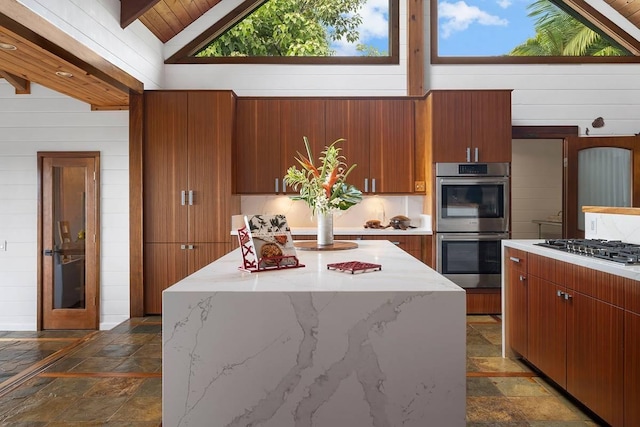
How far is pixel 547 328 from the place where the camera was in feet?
9.95

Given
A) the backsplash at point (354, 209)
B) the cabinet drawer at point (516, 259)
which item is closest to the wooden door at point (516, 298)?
the cabinet drawer at point (516, 259)

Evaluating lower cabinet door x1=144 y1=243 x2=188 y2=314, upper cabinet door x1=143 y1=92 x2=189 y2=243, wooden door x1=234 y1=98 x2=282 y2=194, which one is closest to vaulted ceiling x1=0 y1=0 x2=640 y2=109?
upper cabinet door x1=143 y1=92 x2=189 y2=243

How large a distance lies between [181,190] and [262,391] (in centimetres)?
356

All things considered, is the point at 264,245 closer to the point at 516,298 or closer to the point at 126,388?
the point at 126,388

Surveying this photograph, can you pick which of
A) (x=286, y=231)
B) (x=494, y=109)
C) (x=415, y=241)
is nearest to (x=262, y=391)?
(x=286, y=231)

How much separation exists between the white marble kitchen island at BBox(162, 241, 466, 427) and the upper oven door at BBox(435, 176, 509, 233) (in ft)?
10.9

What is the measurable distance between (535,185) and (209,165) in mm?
5427

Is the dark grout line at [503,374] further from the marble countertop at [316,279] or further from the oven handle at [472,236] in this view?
the oven handle at [472,236]

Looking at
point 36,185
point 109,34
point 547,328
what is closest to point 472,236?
point 547,328

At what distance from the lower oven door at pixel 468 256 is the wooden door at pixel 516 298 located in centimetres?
134

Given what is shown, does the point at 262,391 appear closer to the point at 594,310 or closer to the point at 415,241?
the point at 594,310

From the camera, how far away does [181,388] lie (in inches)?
72.4

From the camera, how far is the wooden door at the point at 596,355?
230cm

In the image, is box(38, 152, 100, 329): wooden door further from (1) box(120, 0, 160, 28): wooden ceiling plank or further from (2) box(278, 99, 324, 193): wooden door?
(2) box(278, 99, 324, 193): wooden door
